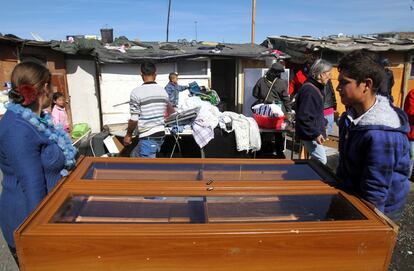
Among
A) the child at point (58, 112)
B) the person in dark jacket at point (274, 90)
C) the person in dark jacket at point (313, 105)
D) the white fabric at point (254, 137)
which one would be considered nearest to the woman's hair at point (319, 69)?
the person in dark jacket at point (313, 105)

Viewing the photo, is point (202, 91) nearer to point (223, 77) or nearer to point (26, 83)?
point (223, 77)

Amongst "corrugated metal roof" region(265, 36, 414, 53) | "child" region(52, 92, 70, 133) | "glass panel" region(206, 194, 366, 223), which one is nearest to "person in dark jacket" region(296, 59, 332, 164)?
"glass panel" region(206, 194, 366, 223)

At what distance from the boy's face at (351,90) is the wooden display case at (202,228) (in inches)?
17.2

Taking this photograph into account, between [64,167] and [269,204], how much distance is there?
1114 mm

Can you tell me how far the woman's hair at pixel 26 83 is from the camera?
5.16 feet

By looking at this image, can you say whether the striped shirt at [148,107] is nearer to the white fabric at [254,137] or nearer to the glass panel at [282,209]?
the white fabric at [254,137]

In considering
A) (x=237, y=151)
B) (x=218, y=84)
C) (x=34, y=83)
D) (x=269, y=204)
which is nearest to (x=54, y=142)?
(x=34, y=83)

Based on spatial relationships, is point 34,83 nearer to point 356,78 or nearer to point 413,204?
point 356,78

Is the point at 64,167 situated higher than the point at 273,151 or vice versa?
the point at 64,167

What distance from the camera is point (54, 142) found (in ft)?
5.56

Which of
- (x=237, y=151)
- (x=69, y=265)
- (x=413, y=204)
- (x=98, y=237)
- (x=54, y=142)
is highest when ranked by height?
(x=54, y=142)

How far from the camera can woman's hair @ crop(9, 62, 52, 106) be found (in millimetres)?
1571

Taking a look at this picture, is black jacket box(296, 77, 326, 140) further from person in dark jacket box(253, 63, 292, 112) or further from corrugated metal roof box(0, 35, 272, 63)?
corrugated metal roof box(0, 35, 272, 63)

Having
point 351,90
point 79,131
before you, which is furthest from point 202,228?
point 79,131
